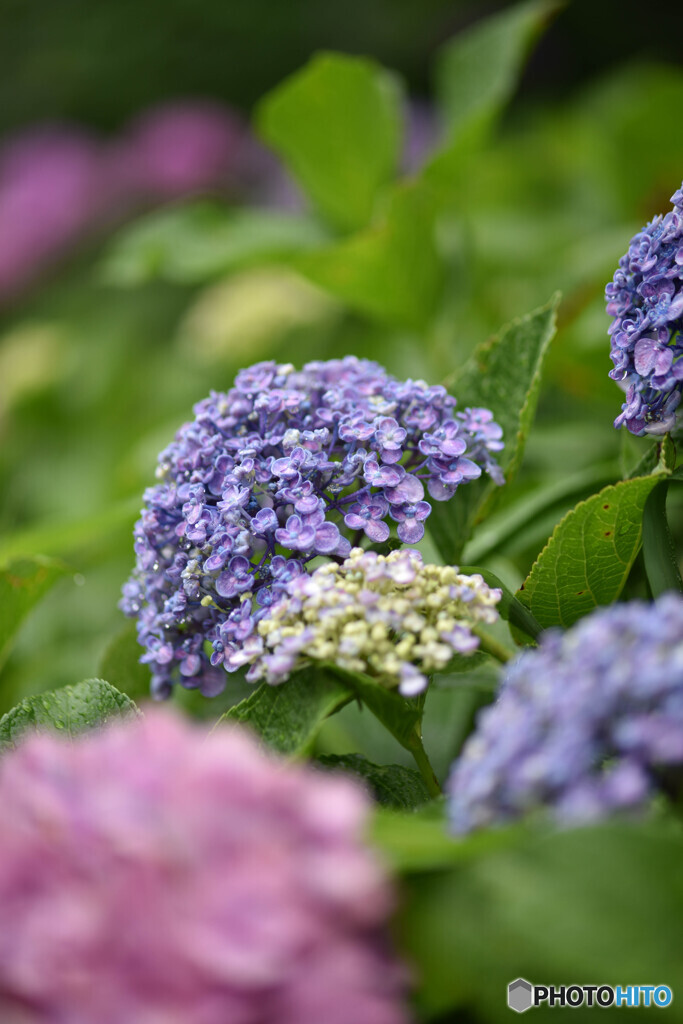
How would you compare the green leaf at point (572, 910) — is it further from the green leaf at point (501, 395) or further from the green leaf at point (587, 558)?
the green leaf at point (501, 395)

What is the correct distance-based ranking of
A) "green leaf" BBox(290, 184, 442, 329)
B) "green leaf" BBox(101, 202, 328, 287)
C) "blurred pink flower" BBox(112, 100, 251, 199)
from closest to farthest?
"green leaf" BBox(290, 184, 442, 329), "green leaf" BBox(101, 202, 328, 287), "blurred pink flower" BBox(112, 100, 251, 199)

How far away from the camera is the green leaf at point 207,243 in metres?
1.21

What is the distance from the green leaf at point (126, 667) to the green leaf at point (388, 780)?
22 cm

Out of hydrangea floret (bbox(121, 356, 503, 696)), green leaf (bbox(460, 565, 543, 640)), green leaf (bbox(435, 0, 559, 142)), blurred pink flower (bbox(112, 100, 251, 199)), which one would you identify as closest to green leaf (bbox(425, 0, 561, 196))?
green leaf (bbox(435, 0, 559, 142))

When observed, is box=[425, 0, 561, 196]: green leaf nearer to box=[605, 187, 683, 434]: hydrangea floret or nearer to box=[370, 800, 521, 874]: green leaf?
box=[605, 187, 683, 434]: hydrangea floret

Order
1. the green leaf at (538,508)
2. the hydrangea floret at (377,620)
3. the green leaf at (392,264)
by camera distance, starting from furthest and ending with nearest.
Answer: the green leaf at (392,264), the green leaf at (538,508), the hydrangea floret at (377,620)

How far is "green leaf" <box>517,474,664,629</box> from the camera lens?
2.00 ft

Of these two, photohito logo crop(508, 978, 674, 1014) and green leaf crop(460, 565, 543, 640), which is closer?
photohito logo crop(508, 978, 674, 1014)

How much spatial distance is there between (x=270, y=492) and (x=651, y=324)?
0.24m

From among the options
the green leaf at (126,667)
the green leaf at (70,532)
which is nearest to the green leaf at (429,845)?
the green leaf at (126,667)

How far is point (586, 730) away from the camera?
409mm

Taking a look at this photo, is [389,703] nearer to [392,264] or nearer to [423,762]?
[423,762]

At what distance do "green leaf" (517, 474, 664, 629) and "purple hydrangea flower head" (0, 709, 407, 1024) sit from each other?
266 mm

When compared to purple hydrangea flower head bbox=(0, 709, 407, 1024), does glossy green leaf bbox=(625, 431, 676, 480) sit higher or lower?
higher
